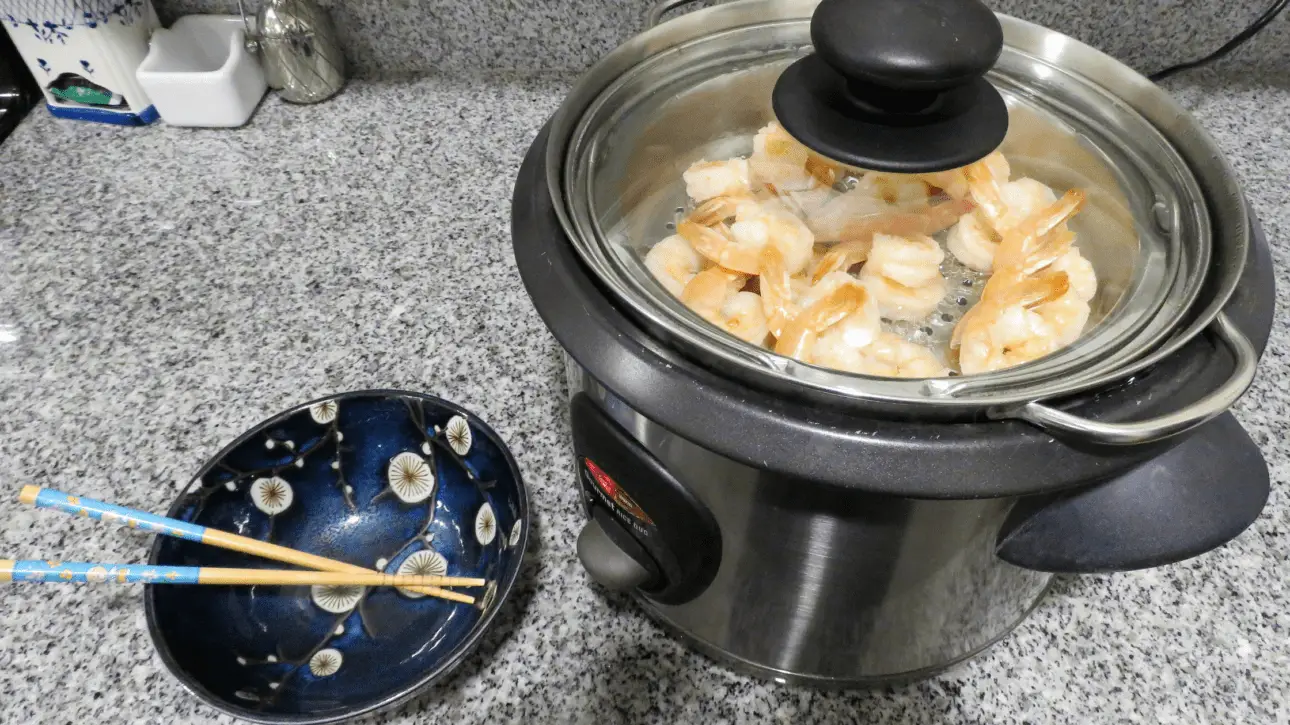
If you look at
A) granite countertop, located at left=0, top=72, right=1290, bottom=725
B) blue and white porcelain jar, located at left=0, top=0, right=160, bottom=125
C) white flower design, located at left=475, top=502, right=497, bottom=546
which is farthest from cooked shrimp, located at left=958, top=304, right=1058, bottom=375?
blue and white porcelain jar, located at left=0, top=0, right=160, bottom=125

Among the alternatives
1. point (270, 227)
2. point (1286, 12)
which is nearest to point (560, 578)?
point (270, 227)

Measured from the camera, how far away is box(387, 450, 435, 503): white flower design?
0.86 metres

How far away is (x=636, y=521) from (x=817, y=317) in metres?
0.22

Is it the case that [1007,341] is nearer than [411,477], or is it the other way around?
[1007,341]

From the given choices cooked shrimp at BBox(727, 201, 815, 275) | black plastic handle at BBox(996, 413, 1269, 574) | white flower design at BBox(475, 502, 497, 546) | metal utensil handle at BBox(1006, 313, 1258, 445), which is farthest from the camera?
white flower design at BBox(475, 502, 497, 546)

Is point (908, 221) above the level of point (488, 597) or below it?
above

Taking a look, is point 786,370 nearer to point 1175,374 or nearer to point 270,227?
point 1175,374

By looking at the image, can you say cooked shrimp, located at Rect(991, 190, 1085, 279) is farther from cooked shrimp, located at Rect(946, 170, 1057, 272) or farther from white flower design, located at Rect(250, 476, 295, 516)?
white flower design, located at Rect(250, 476, 295, 516)

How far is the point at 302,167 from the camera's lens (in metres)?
1.27

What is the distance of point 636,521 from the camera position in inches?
24.4

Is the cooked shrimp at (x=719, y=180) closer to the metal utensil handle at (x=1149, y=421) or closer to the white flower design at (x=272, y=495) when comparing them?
the metal utensil handle at (x=1149, y=421)

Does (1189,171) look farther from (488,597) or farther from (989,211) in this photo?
(488,597)

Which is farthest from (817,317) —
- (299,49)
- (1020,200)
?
(299,49)

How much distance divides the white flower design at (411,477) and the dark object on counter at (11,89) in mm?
1056
